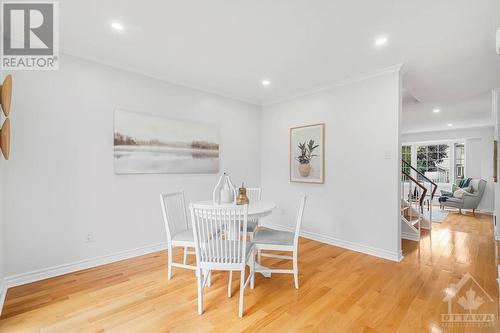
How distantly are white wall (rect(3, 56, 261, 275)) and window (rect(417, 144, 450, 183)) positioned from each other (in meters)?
8.60

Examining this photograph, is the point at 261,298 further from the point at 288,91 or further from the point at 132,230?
the point at 288,91

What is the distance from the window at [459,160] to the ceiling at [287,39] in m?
4.98

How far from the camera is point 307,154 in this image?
13.5 ft

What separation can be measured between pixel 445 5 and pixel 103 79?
11.7 feet

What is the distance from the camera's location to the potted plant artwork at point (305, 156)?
159 inches

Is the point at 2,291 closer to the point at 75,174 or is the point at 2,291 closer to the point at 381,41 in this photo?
the point at 75,174

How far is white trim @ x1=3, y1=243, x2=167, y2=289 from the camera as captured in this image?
2369mm

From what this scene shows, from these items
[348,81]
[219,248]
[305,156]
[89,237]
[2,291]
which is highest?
[348,81]

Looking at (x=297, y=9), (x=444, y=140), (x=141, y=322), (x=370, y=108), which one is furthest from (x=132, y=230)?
(x=444, y=140)

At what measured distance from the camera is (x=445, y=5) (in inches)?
75.2

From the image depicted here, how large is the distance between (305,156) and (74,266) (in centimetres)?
356

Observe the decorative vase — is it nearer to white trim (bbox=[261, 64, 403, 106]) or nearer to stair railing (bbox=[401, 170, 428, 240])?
white trim (bbox=[261, 64, 403, 106])

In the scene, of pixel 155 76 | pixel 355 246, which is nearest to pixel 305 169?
pixel 355 246

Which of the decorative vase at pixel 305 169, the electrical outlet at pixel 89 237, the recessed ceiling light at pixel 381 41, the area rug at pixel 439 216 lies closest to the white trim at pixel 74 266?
the electrical outlet at pixel 89 237
